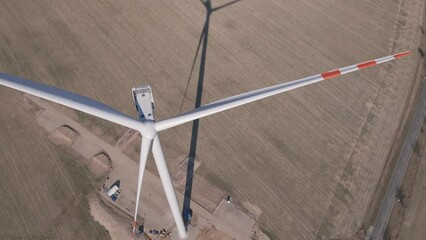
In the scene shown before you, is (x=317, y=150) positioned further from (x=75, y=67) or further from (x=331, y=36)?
(x=75, y=67)

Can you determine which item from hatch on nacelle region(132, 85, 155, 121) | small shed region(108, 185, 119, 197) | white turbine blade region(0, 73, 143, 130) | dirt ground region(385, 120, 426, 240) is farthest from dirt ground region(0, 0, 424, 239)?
white turbine blade region(0, 73, 143, 130)

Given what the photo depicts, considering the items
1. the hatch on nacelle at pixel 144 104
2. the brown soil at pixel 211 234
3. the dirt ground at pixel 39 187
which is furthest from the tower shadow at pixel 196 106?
the hatch on nacelle at pixel 144 104

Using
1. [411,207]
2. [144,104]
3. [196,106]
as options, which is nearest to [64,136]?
[196,106]

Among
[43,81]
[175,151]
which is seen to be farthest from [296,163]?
[43,81]

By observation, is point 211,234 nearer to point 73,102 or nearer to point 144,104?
point 144,104

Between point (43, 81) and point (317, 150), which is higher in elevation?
point (43, 81)

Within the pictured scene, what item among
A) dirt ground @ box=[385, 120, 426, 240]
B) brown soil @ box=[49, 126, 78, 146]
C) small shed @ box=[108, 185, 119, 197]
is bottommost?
dirt ground @ box=[385, 120, 426, 240]

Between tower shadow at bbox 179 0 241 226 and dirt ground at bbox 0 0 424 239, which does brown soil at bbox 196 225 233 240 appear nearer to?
tower shadow at bbox 179 0 241 226

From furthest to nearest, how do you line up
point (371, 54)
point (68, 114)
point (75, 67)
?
1. point (371, 54)
2. point (75, 67)
3. point (68, 114)
